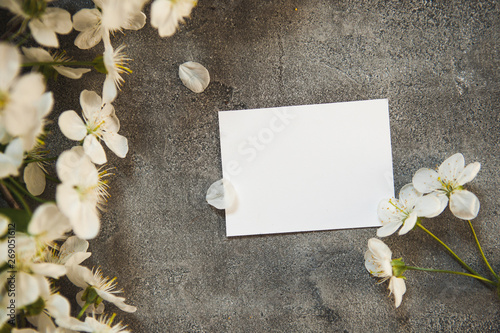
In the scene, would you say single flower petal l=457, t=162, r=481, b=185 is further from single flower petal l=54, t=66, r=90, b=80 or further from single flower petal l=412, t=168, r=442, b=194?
single flower petal l=54, t=66, r=90, b=80

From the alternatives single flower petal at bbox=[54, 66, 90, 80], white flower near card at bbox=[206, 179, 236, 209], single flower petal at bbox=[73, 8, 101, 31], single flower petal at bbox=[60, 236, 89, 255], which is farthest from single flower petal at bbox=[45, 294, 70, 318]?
single flower petal at bbox=[73, 8, 101, 31]

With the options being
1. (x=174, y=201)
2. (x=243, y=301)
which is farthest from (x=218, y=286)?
(x=174, y=201)

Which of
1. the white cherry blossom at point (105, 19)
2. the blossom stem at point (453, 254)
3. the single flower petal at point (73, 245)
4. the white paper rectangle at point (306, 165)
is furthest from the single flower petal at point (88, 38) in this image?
the blossom stem at point (453, 254)

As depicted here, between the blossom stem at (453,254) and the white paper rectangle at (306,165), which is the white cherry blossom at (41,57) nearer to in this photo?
the white paper rectangle at (306,165)

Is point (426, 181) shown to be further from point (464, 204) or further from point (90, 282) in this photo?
point (90, 282)

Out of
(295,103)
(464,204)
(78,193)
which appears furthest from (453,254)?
(78,193)

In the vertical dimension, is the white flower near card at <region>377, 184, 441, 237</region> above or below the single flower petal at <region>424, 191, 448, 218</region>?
below
